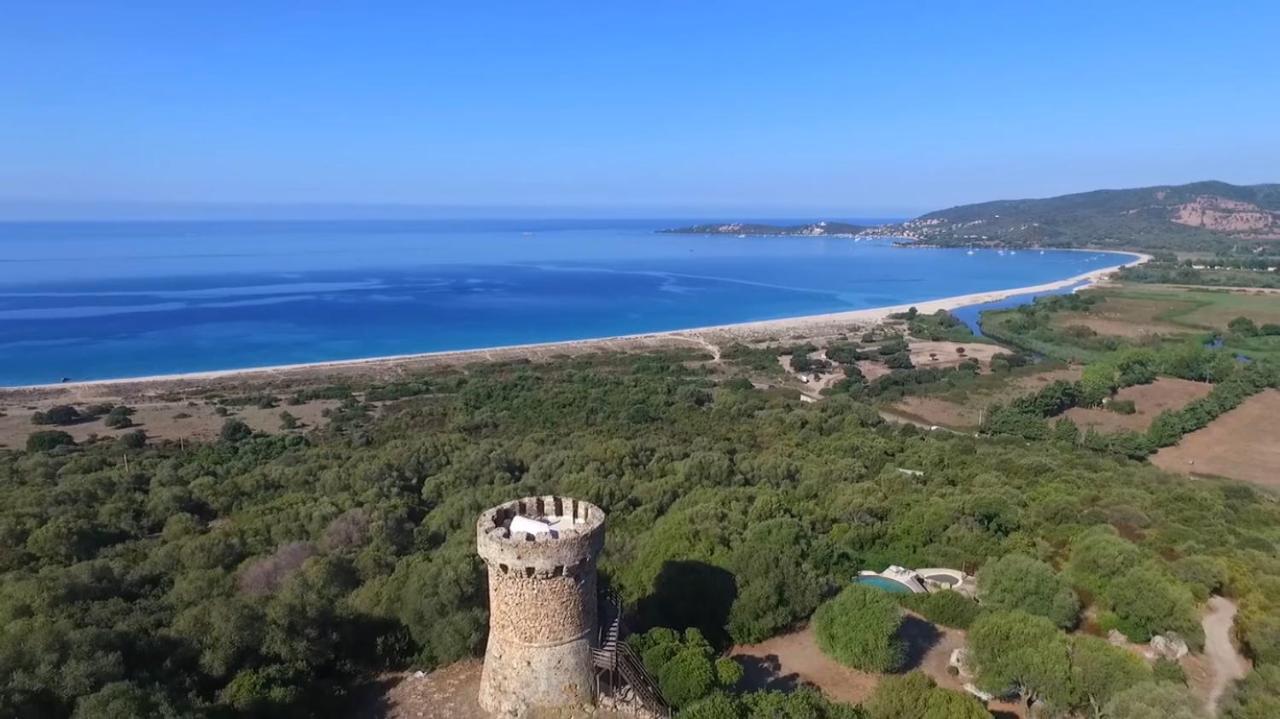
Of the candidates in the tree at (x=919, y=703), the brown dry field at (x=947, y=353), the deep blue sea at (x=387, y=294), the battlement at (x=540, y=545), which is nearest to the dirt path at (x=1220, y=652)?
the tree at (x=919, y=703)

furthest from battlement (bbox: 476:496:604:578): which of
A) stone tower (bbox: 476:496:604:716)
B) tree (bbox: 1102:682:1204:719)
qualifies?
tree (bbox: 1102:682:1204:719)

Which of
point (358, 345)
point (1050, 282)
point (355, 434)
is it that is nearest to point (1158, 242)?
point (1050, 282)

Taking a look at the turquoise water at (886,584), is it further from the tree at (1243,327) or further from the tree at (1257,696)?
the tree at (1243,327)

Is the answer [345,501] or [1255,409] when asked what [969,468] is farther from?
[1255,409]

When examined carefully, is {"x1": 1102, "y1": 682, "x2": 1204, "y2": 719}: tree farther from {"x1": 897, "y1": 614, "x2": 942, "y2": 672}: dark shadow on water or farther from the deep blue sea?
the deep blue sea

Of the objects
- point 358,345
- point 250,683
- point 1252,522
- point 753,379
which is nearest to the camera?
point 250,683

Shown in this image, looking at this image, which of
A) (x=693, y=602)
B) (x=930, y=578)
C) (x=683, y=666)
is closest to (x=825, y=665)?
(x=693, y=602)
